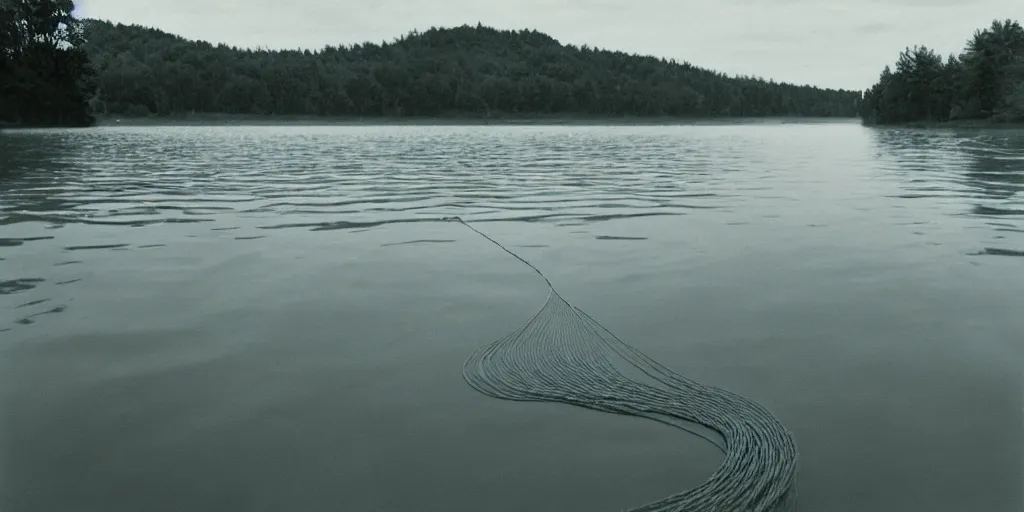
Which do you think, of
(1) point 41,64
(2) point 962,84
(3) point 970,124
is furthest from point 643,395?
(2) point 962,84

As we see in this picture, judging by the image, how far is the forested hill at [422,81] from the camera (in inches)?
5025

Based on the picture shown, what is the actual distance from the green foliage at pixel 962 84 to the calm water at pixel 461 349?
8020 cm

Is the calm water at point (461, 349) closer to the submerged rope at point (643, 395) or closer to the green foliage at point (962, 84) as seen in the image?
the submerged rope at point (643, 395)

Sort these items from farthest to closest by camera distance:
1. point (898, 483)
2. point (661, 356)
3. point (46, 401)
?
point (661, 356) → point (46, 401) → point (898, 483)

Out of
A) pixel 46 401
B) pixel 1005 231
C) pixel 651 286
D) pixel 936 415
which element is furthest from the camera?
pixel 1005 231

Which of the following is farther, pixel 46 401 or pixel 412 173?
pixel 412 173

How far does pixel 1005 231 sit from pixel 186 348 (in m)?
10.5

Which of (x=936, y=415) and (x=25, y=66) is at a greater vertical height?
(x=25, y=66)

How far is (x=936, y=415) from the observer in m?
4.75

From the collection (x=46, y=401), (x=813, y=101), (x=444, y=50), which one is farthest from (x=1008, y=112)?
(x=444, y=50)

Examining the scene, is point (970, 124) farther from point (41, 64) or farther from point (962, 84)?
point (41, 64)

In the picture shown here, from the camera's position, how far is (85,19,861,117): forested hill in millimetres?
127625

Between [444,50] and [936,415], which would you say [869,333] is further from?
[444,50]

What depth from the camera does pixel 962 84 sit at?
92.1 meters
